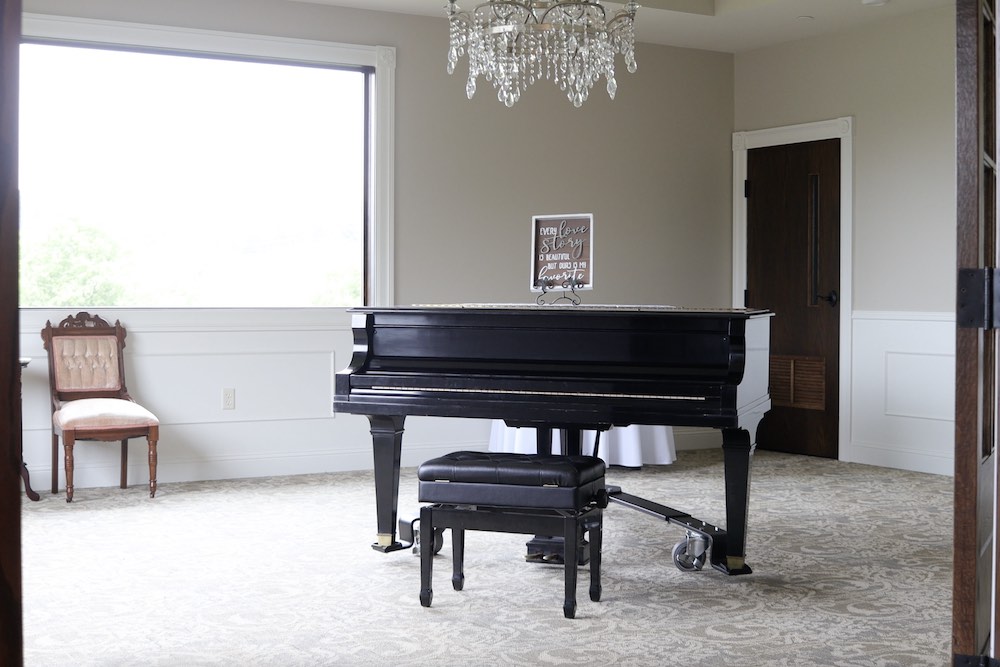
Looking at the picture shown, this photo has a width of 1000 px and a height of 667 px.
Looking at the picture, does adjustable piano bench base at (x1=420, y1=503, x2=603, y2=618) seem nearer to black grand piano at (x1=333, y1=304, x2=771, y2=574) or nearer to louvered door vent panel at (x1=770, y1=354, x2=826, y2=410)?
black grand piano at (x1=333, y1=304, x2=771, y2=574)

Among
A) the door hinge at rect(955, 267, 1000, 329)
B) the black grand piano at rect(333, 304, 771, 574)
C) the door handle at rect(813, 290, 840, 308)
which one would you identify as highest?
the door handle at rect(813, 290, 840, 308)

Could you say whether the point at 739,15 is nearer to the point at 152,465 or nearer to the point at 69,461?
the point at 152,465

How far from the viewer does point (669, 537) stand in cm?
Answer: 435

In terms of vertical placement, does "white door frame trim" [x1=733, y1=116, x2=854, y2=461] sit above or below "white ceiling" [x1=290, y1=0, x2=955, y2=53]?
below

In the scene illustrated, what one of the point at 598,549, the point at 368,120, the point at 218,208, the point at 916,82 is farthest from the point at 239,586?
the point at 916,82

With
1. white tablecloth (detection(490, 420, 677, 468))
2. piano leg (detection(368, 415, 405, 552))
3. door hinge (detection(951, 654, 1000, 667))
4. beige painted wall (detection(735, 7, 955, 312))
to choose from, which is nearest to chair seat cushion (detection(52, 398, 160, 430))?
piano leg (detection(368, 415, 405, 552))

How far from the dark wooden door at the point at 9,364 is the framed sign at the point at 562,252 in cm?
334

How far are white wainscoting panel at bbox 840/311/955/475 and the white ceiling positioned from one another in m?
1.88

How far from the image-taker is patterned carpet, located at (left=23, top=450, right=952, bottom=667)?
2.91 meters

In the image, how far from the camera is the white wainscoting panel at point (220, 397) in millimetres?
5465

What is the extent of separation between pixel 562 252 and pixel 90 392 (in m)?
2.76

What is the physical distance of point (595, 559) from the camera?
11.1 feet

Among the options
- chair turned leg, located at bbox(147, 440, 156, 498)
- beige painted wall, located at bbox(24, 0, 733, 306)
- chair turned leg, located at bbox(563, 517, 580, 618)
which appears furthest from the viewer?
beige painted wall, located at bbox(24, 0, 733, 306)

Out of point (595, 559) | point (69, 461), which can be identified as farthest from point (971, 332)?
point (69, 461)
